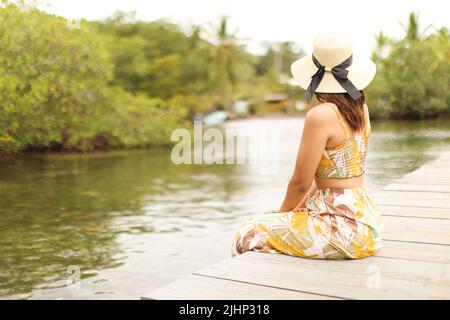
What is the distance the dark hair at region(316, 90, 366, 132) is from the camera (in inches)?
107

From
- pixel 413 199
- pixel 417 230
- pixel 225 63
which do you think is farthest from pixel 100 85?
pixel 225 63

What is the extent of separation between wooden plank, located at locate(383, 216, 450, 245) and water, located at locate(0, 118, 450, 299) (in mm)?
1971

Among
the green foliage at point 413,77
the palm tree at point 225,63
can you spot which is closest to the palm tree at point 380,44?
the green foliage at point 413,77

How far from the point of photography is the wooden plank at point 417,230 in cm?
329

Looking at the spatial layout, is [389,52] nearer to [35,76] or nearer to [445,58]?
[445,58]

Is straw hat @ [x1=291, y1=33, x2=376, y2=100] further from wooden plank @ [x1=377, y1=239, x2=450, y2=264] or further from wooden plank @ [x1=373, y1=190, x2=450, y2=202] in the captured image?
wooden plank @ [x1=373, y1=190, x2=450, y2=202]

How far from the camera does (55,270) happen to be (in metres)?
5.05

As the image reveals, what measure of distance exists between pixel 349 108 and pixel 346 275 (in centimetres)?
76

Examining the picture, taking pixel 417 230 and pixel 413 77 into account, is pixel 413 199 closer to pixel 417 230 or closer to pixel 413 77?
pixel 417 230

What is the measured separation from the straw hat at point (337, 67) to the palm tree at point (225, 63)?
41.0 m

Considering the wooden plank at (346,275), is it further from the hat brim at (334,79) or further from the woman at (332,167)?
the hat brim at (334,79)

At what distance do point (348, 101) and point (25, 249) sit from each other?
4118mm

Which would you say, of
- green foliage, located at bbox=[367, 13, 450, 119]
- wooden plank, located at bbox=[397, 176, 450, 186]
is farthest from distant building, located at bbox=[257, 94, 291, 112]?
wooden plank, located at bbox=[397, 176, 450, 186]

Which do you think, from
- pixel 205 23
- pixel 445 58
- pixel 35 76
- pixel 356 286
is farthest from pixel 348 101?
pixel 205 23
